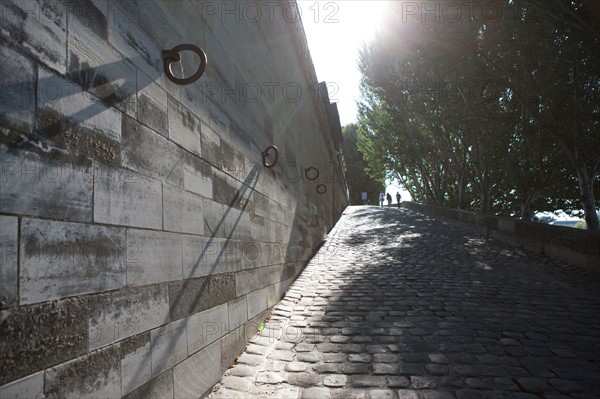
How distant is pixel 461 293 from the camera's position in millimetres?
4938

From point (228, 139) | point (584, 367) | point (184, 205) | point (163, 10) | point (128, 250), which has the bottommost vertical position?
point (584, 367)

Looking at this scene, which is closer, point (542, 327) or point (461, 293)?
point (542, 327)

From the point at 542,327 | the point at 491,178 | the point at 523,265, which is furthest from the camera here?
the point at 491,178

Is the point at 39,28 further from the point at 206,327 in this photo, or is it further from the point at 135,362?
the point at 206,327

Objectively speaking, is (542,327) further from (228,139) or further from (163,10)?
(163,10)

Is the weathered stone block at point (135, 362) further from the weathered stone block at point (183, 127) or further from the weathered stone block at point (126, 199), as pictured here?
the weathered stone block at point (183, 127)

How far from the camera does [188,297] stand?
7.82ft

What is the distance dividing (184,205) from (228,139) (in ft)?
3.67

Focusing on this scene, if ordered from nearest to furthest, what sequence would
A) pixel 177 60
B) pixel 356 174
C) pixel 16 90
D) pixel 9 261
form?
pixel 9 261 < pixel 16 90 < pixel 177 60 < pixel 356 174

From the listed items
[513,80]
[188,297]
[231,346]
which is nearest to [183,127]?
[188,297]

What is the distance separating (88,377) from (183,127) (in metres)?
1.67

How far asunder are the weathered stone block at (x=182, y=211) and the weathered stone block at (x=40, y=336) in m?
0.82

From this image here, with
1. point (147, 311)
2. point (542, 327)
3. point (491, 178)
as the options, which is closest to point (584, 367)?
point (542, 327)

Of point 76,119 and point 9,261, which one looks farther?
point 76,119
